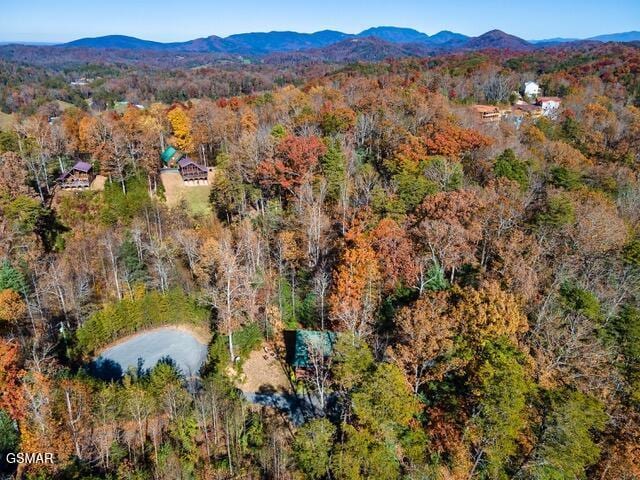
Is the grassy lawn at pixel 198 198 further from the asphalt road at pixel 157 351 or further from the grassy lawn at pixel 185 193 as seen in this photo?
the asphalt road at pixel 157 351

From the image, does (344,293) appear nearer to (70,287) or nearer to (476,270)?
(476,270)

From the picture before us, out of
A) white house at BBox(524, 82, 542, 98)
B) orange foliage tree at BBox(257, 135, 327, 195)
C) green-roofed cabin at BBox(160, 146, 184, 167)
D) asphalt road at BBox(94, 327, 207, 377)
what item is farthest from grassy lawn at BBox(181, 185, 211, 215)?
white house at BBox(524, 82, 542, 98)

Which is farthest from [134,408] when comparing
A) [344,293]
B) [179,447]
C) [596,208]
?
[596,208]

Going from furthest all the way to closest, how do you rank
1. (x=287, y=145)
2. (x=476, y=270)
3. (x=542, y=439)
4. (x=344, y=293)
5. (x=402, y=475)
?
(x=287, y=145) → (x=476, y=270) → (x=344, y=293) → (x=402, y=475) → (x=542, y=439)

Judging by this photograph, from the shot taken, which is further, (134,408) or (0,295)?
(0,295)

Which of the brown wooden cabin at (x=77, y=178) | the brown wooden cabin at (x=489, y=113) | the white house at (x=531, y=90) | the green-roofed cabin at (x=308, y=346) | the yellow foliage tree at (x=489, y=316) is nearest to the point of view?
the yellow foliage tree at (x=489, y=316)

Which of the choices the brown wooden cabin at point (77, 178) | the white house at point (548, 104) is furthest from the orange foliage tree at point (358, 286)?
the white house at point (548, 104)
